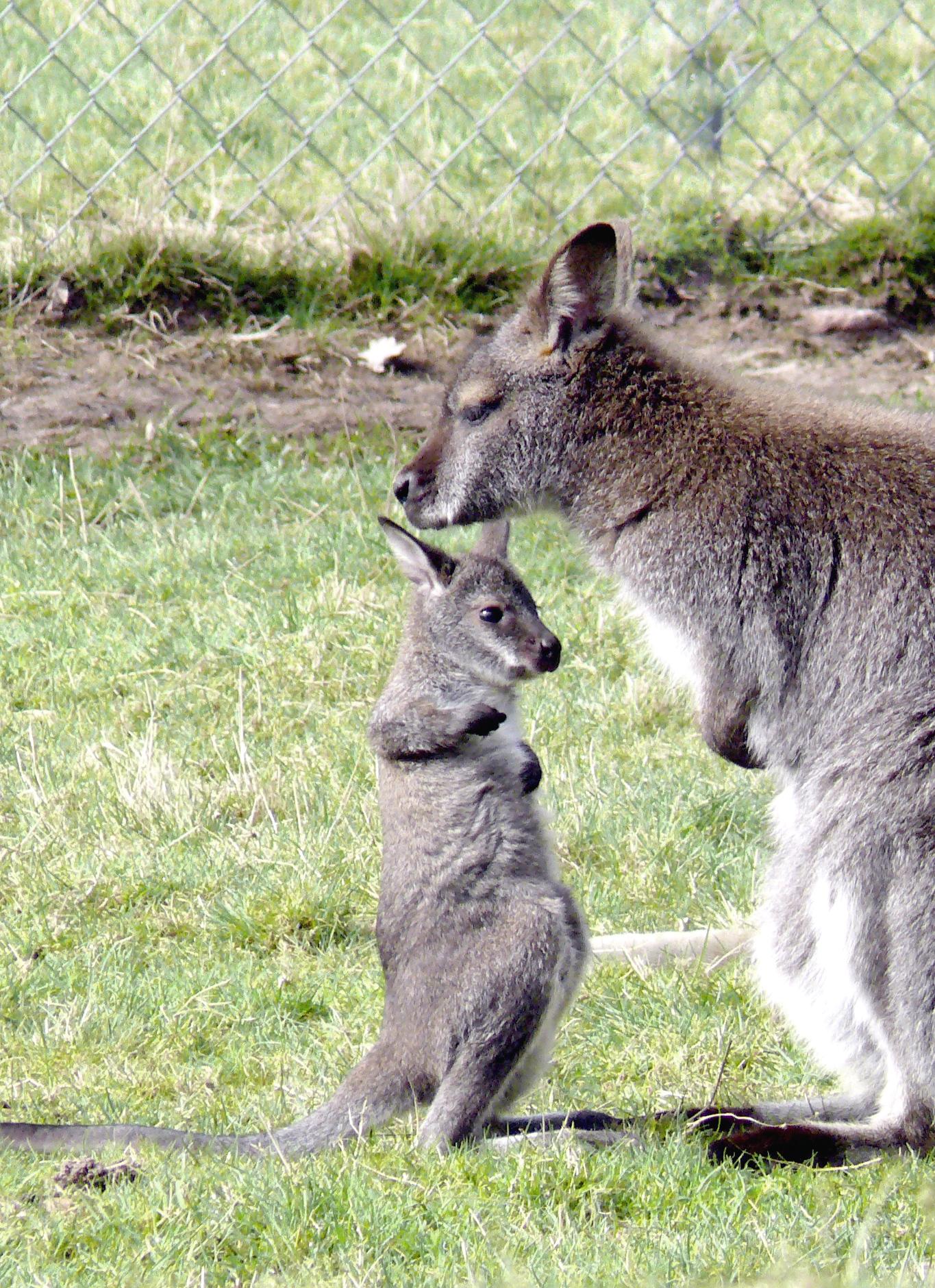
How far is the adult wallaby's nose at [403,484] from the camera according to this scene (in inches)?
161

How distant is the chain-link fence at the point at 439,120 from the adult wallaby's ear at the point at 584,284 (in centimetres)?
347

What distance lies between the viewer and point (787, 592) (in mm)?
3537

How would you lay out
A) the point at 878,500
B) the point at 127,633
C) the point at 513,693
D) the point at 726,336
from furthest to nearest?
the point at 726,336 → the point at 127,633 → the point at 513,693 → the point at 878,500

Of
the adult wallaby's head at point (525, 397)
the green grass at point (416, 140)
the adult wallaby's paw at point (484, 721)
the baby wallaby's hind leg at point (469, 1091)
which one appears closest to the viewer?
the baby wallaby's hind leg at point (469, 1091)

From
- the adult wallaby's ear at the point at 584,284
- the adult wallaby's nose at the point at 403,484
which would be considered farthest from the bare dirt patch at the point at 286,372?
the adult wallaby's ear at the point at 584,284

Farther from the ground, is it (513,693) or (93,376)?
(513,693)

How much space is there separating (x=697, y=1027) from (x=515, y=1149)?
2.28 ft

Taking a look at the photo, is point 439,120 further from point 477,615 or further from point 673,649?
point 673,649

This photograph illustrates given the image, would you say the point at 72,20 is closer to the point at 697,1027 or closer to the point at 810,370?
the point at 810,370

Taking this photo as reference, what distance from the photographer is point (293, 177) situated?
25.4ft

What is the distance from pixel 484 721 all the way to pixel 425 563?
439 mm

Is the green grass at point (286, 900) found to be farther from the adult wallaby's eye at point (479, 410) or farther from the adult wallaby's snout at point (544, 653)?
the adult wallaby's eye at point (479, 410)

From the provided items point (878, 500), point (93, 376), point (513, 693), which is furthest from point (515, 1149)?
point (93, 376)

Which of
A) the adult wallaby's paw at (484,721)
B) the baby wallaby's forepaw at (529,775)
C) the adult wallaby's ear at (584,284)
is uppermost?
the adult wallaby's ear at (584,284)
